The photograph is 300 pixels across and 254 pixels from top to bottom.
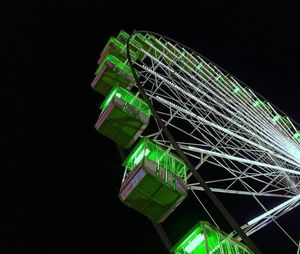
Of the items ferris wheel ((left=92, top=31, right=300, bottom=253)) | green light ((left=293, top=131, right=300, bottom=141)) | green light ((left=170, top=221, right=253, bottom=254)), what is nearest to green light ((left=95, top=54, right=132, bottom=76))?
ferris wheel ((left=92, top=31, right=300, bottom=253))

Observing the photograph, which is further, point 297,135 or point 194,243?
point 297,135

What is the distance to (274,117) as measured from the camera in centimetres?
1333

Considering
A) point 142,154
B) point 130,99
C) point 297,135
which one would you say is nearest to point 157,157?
point 142,154

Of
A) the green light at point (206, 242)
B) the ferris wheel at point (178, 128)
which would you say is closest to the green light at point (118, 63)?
the ferris wheel at point (178, 128)

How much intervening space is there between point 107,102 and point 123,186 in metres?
3.03

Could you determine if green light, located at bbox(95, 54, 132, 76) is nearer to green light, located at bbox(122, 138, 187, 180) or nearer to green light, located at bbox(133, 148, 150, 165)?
green light, located at bbox(122, 138, 187, 180)

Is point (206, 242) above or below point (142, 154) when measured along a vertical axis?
above

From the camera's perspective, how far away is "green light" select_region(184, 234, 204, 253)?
5100 mm

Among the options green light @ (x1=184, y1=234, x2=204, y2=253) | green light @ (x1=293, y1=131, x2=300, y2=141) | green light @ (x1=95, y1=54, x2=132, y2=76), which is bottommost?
green light @ (x1=184, y1=234, x2=204, y2=253)

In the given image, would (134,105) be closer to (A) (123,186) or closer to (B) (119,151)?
(B) (119,151)

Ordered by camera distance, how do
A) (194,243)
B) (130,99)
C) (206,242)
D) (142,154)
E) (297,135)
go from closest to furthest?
(206,242) < (194,243) < (142,154) < (130,99) < (297,135)

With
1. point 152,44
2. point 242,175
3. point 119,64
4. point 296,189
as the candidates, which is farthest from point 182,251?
point 152,44

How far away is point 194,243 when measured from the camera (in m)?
5.19

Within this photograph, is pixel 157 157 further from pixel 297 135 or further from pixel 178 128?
pixel 297 135
